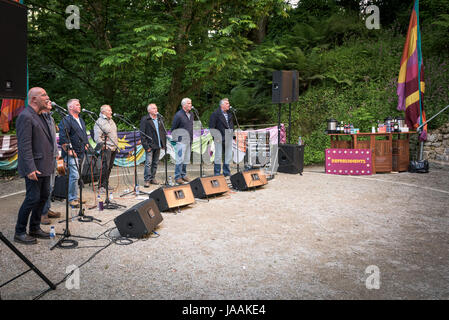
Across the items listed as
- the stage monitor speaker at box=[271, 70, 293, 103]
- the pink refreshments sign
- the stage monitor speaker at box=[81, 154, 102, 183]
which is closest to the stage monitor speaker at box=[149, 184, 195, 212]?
the stage monitor speaker at box=[81, 154, 102, 183]

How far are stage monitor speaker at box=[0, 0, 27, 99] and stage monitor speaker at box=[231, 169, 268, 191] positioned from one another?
4873 millimetres

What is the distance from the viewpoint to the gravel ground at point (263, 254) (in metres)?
2.71

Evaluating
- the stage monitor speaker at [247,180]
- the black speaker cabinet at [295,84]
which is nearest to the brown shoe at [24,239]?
the stage monitor speaker at [247,180]

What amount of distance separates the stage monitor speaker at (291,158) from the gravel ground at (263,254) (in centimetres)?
305

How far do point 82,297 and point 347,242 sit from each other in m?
2.90

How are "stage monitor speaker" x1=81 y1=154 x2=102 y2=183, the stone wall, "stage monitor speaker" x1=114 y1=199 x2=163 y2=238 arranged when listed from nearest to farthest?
"stage monitor speaker" x1=114 y1=199 x2=163 y2=238 → "stage monitor speaker" x1=81 y1=154 x2=102 y2=183 → the stone wall

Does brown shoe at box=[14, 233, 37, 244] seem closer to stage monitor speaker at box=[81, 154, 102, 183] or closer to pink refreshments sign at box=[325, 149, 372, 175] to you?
stage monitor speaker at box=[81, 154, 102, 183]

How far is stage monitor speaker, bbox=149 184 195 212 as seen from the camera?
516 centimetres

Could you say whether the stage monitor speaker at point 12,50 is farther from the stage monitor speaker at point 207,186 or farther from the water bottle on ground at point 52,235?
the stage monitor speaker at point 207,186

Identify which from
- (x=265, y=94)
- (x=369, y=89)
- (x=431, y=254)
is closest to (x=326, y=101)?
(x=369, y=89)

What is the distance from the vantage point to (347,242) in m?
3.86

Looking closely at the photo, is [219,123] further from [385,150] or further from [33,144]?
[385,150]
